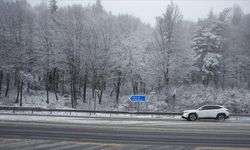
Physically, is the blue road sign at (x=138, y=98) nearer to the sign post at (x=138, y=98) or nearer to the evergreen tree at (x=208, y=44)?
the sign post at (x=138, y=98)

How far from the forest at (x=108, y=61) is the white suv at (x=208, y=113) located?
488 inches

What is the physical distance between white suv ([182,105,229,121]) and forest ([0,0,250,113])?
488 inches

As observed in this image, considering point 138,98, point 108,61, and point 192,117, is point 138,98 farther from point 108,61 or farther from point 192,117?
point 108,61

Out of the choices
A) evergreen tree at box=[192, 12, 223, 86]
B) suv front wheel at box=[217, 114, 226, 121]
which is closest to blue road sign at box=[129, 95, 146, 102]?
suv front wheel at box=[217, 114, 226, 121]

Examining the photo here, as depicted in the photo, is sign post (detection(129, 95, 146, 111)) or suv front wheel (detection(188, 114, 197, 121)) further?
sign post (detection(129, 95, 146, 111))

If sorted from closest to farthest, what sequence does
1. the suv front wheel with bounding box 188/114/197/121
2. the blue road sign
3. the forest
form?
the suv front wheel with bounding box 188/114/197/121
the blue road sign
the forest

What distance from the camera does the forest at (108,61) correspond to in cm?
4244

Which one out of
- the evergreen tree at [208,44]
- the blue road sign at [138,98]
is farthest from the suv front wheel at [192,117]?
the evergreen tree at [208,44]

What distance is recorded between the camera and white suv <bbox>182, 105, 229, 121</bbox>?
26341 millimetres

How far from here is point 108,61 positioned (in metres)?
48.3

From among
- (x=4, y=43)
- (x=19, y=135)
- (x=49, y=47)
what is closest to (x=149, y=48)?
(x=49, y=47)

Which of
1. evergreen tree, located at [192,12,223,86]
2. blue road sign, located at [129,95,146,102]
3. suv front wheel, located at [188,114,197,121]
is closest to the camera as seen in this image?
suv front wheel, located at [188,114,197,121]

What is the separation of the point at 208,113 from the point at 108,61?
25573mm

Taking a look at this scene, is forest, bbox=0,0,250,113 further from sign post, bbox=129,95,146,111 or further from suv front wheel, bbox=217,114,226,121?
suv front wheel, bbox=217,114,226,121
